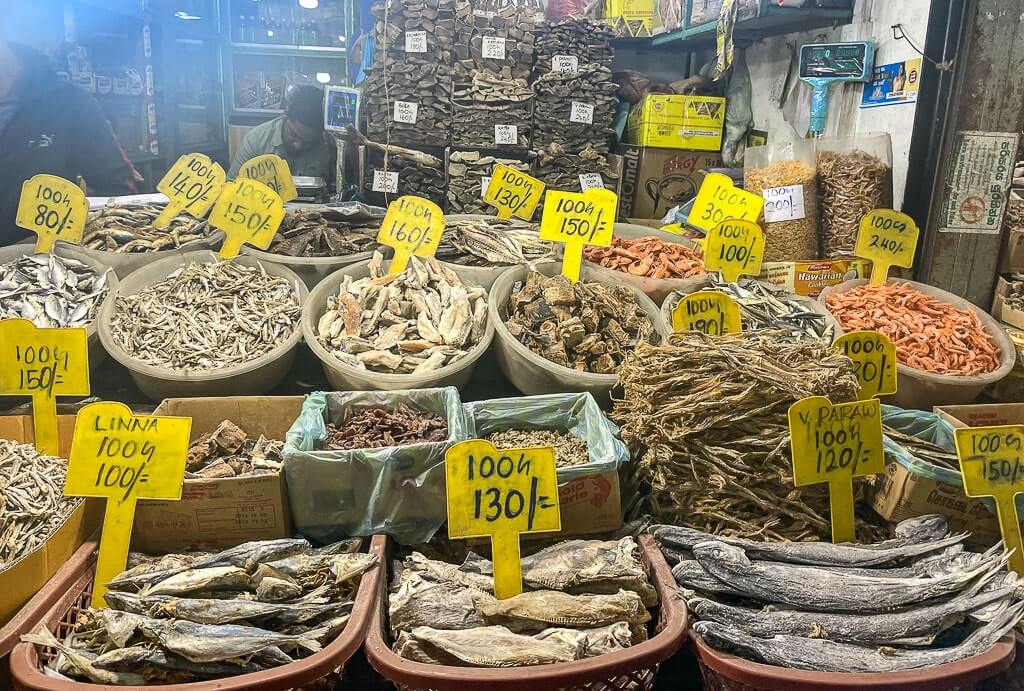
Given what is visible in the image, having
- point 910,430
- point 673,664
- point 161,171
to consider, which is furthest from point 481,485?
point 161,171

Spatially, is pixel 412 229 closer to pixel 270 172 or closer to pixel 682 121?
pixel 270 172

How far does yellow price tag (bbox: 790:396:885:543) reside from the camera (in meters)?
1.52

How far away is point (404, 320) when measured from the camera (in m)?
2.39

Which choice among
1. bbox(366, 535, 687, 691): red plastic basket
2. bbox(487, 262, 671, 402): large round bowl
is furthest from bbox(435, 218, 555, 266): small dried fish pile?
bbox(366, 535, 687, 691): red plastic basket

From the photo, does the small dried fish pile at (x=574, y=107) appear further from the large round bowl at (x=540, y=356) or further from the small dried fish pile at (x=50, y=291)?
the small dried fish pile at (x=50, y=291)

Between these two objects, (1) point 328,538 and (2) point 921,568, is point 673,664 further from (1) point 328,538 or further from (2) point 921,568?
(1) point 328,538

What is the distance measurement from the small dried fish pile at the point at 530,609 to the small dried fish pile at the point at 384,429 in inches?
14.2

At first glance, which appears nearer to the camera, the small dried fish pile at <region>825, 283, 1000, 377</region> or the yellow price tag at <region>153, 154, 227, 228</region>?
the small dried fish pile at <region>825, 283, 1000, 377</region>

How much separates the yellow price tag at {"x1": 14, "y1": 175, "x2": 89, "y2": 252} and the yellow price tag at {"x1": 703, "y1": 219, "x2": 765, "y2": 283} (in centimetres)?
245

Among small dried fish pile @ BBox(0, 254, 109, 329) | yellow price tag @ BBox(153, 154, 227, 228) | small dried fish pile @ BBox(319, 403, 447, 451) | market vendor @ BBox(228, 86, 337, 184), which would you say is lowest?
small dried fish pile @ BBox(319, 403, 447, 451)

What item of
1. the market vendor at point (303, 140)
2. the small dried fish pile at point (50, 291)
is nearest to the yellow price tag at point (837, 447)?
the small dried fish pile at point (50, 291)

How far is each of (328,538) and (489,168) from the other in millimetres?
3627

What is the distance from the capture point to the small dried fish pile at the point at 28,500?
1.49 meters

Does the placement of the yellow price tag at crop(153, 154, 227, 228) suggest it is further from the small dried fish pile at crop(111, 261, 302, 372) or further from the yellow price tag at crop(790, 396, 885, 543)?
the yellow price tag at crop(790, 396, 885, 543)
